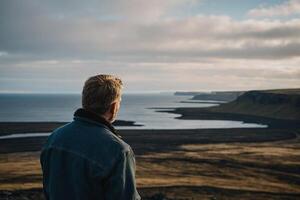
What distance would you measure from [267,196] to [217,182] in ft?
16.8

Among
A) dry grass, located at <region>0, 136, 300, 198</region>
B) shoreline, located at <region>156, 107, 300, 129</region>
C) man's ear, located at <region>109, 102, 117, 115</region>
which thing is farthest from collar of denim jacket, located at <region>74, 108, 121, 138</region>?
shoreline, located at <region>156, 107, 300, 129</region>

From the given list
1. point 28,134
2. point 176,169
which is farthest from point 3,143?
point 176,169

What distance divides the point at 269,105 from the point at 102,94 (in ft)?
464

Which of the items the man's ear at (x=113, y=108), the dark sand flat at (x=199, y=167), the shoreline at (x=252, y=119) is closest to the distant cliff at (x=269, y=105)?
the shoreline at (x=252, y=119)

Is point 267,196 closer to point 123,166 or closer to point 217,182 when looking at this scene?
point 217,182

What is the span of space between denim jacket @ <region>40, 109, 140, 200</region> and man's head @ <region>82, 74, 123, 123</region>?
76mm

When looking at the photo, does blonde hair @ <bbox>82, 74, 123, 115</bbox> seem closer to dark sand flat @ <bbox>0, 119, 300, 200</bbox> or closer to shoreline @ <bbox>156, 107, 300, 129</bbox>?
dark sand flat @ <bbox>0, 119, 300, 200</bbox>

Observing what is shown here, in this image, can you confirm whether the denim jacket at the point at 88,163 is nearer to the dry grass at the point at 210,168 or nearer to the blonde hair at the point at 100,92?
the blonde hair at the point at 100,92

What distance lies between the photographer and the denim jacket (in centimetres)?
342

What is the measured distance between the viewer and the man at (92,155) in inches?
135

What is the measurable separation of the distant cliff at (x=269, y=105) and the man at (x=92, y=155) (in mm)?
119788

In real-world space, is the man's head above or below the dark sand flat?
above

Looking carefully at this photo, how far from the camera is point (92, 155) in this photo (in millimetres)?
3508

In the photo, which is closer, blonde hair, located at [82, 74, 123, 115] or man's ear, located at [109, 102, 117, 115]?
blonde hair, located at [82, 74, 123, 115]
